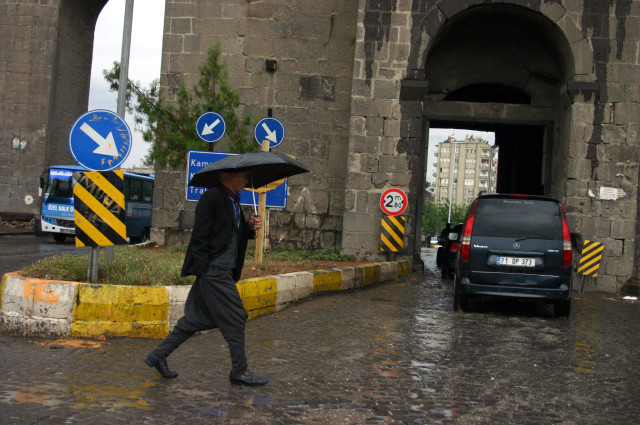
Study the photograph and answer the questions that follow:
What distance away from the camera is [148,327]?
21.7 feet

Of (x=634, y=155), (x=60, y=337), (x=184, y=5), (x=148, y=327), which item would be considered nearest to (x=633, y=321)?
(x=634, y=155)

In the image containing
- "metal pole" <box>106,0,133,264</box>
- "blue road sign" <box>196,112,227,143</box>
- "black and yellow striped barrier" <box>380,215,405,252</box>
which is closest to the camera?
"metal pole" <box>106,0,133,264</box>

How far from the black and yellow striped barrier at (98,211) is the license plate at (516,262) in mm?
4964

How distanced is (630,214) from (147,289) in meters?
11.4

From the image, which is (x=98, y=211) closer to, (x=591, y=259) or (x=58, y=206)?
(x=591, y=259)

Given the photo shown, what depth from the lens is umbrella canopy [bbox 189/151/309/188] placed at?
5207 millimetres

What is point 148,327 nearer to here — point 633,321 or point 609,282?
point 633,321

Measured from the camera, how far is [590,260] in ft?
46.9

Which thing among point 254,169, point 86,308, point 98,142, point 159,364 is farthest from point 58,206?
point 159,364

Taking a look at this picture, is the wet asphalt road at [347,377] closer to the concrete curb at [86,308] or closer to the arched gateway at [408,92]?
the concrete curb at [86,308]

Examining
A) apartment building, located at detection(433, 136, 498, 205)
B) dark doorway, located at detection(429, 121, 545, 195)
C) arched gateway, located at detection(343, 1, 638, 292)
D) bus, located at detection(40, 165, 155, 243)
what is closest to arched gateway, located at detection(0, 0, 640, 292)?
arched gateway, located at detection(343, 1, 638, 292)

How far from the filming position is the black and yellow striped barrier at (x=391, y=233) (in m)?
15.1

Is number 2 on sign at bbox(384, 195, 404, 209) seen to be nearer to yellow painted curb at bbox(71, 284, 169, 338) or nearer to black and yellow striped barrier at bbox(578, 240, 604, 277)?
black and yellow striped barrier at bbox(578, 240, 604, 277)

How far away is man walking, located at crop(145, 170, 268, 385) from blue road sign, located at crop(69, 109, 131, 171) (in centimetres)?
258
